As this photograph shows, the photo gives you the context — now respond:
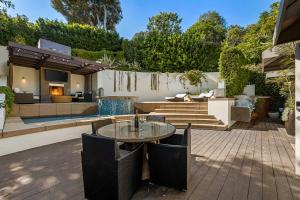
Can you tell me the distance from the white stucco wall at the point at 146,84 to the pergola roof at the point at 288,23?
28.5 feet

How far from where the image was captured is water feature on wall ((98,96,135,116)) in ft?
28.6

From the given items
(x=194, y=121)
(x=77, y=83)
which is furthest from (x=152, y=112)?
(x=77, y=83)

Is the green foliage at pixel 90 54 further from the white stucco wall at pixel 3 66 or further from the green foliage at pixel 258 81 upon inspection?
the green foliage at pixel 258 81

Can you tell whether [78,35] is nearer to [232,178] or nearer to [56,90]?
[56,90]

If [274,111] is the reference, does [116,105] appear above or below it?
above

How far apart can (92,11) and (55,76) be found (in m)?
15.1

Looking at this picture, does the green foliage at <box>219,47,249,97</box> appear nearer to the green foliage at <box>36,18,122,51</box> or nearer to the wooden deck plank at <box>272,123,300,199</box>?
the wooden deck plank at <box>272,123,300,199</box>

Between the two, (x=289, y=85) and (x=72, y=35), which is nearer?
(x=289, y=85)

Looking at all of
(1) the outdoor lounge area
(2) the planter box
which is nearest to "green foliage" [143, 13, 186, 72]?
(1) the outdoor lounge area

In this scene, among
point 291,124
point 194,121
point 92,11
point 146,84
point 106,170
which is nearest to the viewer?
point 106,170

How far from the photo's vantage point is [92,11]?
2231cm

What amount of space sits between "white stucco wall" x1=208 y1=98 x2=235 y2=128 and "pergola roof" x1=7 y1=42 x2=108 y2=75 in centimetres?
583

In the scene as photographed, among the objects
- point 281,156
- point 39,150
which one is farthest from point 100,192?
point 281,156

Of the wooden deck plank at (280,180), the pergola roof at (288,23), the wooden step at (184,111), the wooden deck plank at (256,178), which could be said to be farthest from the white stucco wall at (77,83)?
the pergola roof at (288,23)
